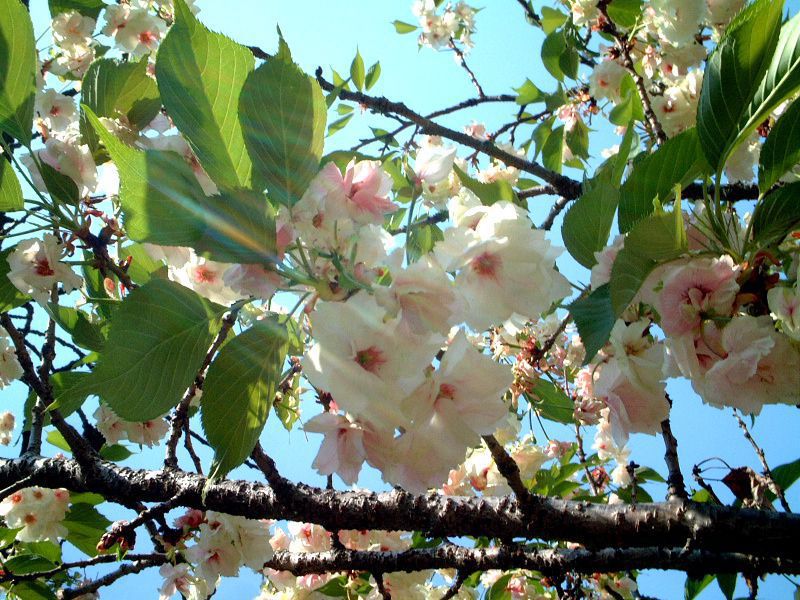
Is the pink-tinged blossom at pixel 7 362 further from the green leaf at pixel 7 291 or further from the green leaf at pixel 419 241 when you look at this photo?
the green leaf at pixel 419 241

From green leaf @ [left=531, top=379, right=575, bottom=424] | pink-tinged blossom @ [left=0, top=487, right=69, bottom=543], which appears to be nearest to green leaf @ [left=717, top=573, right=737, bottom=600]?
green leaf @ [left=531, top=379, right=575, bottom=424]

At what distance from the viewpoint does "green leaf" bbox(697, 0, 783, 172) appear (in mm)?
883

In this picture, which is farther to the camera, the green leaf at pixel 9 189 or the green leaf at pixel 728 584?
the green leaf at pixel 728 584

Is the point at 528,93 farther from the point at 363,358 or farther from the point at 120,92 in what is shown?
the point at 363,358

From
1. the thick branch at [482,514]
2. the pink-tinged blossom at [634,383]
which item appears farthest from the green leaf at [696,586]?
the pink-tinged blossom at [634,383]

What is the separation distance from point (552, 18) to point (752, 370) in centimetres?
291

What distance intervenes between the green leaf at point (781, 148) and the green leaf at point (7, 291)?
1.88m

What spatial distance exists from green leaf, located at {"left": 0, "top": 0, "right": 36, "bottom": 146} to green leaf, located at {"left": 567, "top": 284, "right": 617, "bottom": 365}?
3.82 ft

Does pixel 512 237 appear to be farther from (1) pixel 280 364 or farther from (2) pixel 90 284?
(2) pixel 90 284

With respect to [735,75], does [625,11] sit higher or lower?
higher

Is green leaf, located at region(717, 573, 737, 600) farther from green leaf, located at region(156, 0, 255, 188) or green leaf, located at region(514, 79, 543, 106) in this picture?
green leaf, located at region(514, 79, 543, 106)

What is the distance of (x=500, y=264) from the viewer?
0.98 m

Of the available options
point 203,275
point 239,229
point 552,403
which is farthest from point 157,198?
point 552,403

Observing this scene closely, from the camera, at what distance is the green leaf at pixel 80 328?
1.59 meters
